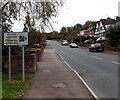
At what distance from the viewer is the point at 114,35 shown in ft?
105

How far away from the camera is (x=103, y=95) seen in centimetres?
695

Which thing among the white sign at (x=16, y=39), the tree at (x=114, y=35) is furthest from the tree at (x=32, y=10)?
the tree at (x=114, y=35)

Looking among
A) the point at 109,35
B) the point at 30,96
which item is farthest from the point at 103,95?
the point at 109,35

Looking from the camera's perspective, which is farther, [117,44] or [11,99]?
[117,44]

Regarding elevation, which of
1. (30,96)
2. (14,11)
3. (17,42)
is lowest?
(30,96)

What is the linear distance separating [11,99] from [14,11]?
675 centimetres

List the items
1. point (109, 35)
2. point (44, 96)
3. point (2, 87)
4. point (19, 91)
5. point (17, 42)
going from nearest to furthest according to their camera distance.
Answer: point (44, 96) → point (19, 91) → point (2, 87) → point (17, 42) → point (109, 35)

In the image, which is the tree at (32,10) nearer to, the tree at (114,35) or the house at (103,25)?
the tree at (114,35)

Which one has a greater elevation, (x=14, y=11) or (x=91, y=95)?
(x=14, y=11)

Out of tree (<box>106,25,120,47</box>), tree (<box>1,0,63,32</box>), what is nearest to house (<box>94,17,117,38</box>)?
tree (<box>106,25,120,47</box>)

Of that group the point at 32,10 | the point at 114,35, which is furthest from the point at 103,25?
the point at 32,10

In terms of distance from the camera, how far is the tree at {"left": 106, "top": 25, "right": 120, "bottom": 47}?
3149 centimetres

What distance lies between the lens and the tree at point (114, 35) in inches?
1240

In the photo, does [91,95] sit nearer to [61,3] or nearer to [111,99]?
[111,99]
